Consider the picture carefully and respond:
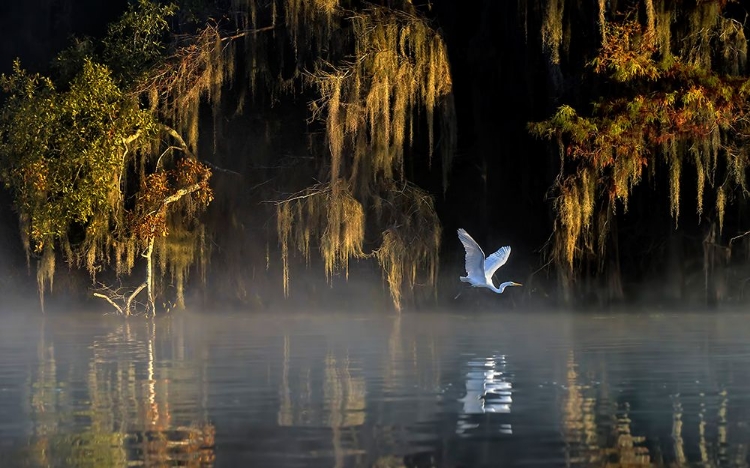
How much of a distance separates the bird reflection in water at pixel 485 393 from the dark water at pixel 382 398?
0.02 meters

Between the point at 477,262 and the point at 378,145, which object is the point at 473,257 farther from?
the point at 378,145

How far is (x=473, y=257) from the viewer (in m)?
19.7

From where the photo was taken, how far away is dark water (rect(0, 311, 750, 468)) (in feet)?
28.8

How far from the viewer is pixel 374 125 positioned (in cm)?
2384

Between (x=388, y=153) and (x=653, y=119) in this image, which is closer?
(x=653, y=119)

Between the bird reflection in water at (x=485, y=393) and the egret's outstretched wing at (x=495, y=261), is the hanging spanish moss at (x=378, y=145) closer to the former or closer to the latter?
the egret's outstretched wing at (x=495, y=261)

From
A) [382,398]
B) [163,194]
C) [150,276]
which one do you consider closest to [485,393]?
[382,398]

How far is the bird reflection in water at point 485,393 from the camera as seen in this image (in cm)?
1005

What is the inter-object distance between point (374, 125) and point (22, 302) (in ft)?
30.5

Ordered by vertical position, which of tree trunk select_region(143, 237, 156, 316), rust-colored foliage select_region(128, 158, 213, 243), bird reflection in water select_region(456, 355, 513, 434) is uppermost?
rust-colored foliage select_region(128, 158, 213, 243)

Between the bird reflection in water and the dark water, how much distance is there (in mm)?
23

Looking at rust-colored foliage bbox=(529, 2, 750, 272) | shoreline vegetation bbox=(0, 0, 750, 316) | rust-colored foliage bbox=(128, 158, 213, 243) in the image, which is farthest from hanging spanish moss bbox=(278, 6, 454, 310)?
rust-colored foliage bbox=(529, 2, 750, 272)

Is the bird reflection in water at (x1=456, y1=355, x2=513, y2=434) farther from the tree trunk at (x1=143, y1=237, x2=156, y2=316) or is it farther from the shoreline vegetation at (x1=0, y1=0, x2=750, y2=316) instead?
the tree trunk at (x1=143, y1=237, x2=156, y2=316)

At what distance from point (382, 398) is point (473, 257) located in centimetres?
834
